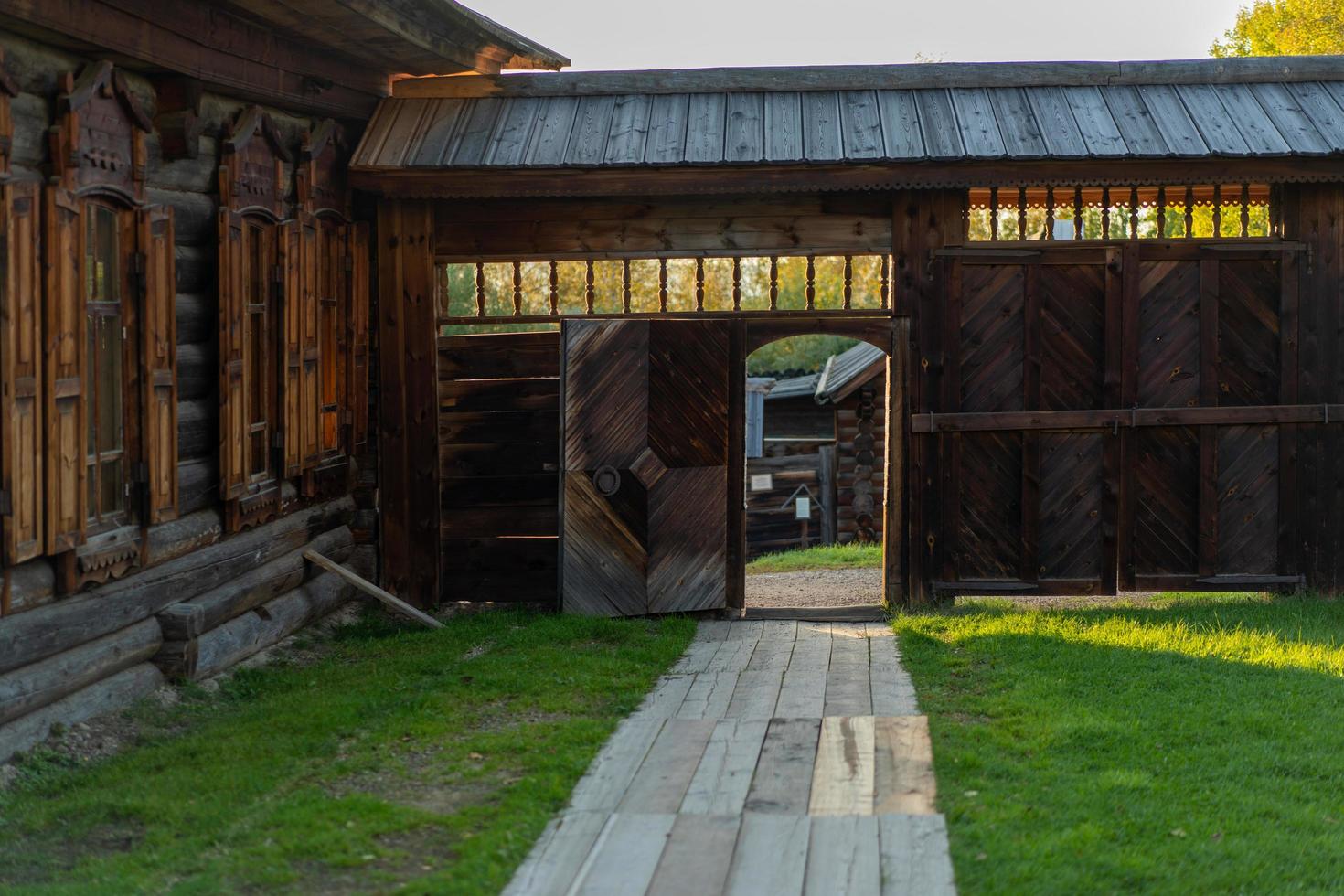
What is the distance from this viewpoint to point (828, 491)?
2306cm

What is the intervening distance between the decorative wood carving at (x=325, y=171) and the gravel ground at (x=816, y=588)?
4652 mm

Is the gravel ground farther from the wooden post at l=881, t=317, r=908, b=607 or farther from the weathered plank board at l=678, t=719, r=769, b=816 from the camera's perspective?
the weathered plank board at l=678, t=719, r=769, b=816

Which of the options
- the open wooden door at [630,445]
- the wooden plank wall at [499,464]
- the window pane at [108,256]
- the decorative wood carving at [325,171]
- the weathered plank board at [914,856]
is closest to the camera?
the weathered plank board at [914,856]

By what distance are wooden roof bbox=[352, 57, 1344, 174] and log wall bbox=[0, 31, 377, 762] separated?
121 cm

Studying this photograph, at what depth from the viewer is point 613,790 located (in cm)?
601

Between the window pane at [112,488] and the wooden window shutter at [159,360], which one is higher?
the wooden window shutter at [159,360]

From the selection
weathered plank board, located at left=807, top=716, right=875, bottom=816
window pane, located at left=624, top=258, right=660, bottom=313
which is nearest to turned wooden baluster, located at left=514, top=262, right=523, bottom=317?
weathered plank board, located at left=807, top=716, right=875, bottom=816

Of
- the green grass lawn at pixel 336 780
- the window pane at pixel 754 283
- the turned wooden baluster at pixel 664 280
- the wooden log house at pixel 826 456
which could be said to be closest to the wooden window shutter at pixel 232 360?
the green grass lawn at pixel 336 780

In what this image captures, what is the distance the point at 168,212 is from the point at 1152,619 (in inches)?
250

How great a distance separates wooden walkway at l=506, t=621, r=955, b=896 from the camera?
16.4 feet

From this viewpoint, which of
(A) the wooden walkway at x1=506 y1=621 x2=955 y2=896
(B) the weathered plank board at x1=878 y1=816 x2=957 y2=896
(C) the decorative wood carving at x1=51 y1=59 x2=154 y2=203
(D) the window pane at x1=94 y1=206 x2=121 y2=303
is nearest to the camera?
(B) the weathered plank board at x1=878 y1=816 x2=957 y2=896

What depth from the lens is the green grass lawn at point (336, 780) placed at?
203 inches

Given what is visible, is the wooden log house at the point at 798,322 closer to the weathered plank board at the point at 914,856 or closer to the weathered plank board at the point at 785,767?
the weathered plank board at the point at 785,767

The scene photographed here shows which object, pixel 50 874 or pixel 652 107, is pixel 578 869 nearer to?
pixel 50 874
